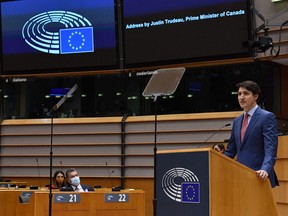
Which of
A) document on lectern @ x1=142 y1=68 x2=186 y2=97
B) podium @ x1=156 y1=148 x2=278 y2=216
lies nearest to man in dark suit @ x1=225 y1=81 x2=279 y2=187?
podium @ x1=156 y1=148 x2=278 y2=216

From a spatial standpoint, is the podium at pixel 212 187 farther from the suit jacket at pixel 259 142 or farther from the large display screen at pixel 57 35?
the large display screen at pixel 57 35

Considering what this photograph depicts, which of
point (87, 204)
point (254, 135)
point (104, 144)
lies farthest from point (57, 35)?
point (254, 135)

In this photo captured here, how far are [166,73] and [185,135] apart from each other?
3.95 m

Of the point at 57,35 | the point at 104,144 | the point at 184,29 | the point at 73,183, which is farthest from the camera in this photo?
the point at 57,35

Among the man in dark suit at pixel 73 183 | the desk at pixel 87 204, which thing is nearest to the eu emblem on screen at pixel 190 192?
the desk at pixel 87 204

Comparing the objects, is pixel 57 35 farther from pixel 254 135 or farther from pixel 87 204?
pixel 254 135

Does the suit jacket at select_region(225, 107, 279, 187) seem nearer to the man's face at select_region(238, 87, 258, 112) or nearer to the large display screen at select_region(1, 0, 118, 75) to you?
the man's face at select_region(238, 87, 258, 112)

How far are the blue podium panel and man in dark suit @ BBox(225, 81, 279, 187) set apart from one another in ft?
1.82

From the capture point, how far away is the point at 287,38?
10836 mm

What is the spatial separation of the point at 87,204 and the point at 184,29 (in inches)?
184

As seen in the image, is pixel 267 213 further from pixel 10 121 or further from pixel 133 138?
pixel 10 121

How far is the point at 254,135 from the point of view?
4867 mm

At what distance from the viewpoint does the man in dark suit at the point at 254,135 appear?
4.78 m

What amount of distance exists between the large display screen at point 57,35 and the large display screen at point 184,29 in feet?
1.81
